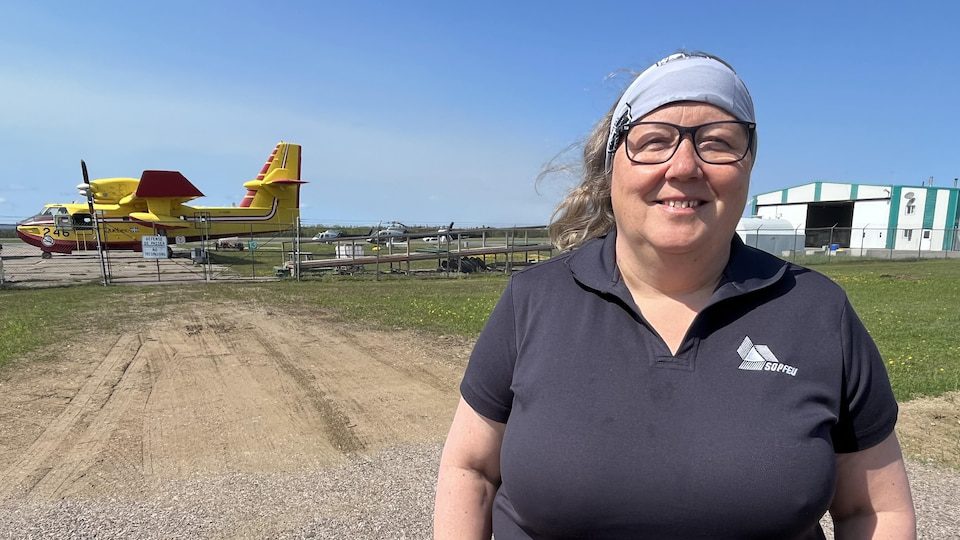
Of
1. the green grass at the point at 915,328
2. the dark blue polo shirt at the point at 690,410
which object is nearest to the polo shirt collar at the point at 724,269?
the dark blue polo shirt at the point at 690,410

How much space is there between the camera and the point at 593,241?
5.32 feet

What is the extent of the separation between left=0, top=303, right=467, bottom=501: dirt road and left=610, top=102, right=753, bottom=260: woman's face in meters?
3.39

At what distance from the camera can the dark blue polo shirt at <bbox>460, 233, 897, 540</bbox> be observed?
3.75 feet

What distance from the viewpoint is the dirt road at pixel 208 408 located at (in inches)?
154

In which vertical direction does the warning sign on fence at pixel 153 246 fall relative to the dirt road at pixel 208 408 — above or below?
above

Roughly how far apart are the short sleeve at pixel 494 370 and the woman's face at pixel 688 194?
1.42ft

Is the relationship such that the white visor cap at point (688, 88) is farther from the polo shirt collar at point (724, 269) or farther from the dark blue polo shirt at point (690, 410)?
the dark blue polo shirt at point (690, 410)

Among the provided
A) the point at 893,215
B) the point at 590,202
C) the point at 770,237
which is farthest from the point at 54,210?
the point at 893,215

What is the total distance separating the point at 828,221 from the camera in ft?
156

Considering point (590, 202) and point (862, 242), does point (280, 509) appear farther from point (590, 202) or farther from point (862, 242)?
point (862, 242)

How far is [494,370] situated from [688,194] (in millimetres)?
657

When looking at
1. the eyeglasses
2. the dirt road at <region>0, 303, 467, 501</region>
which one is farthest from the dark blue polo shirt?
the dirt road at <region>0, 303, 467, 501</region>

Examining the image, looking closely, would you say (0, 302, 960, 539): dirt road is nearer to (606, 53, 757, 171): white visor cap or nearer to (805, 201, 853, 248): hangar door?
(606, 53, 757, 171): white visor cap

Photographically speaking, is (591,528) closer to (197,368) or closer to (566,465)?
(566,465)
